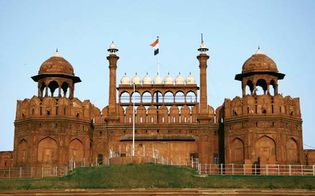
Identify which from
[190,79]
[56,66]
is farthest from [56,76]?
[190,79]

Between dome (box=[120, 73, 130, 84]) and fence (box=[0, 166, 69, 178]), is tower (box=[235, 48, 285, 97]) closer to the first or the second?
dome (box=[120, 73, 130, 84])

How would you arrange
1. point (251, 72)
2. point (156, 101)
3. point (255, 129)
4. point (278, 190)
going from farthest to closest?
point (156, 101) < point (251, 72) < point (255, 129) < point (278, 190)

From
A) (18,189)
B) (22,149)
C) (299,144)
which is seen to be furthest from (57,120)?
(299,144)

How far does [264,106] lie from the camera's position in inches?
1845

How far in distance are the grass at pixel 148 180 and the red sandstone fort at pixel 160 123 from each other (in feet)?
28.1

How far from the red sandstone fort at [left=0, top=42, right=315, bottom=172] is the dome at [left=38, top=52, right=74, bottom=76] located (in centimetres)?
9

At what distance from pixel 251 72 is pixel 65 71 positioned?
1630 centimetres

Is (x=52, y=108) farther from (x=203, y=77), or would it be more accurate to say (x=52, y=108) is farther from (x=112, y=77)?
(x=203, y=77)

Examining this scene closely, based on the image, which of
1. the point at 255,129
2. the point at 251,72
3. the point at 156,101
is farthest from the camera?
the point at 156,101

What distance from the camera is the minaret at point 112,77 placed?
166ft

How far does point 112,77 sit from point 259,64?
1330cm

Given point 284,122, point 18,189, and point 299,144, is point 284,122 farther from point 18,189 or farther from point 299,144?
point 18,189

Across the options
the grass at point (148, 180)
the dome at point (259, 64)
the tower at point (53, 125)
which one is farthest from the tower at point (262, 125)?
the tower at point (53, 125)

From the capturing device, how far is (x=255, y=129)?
151 ft
